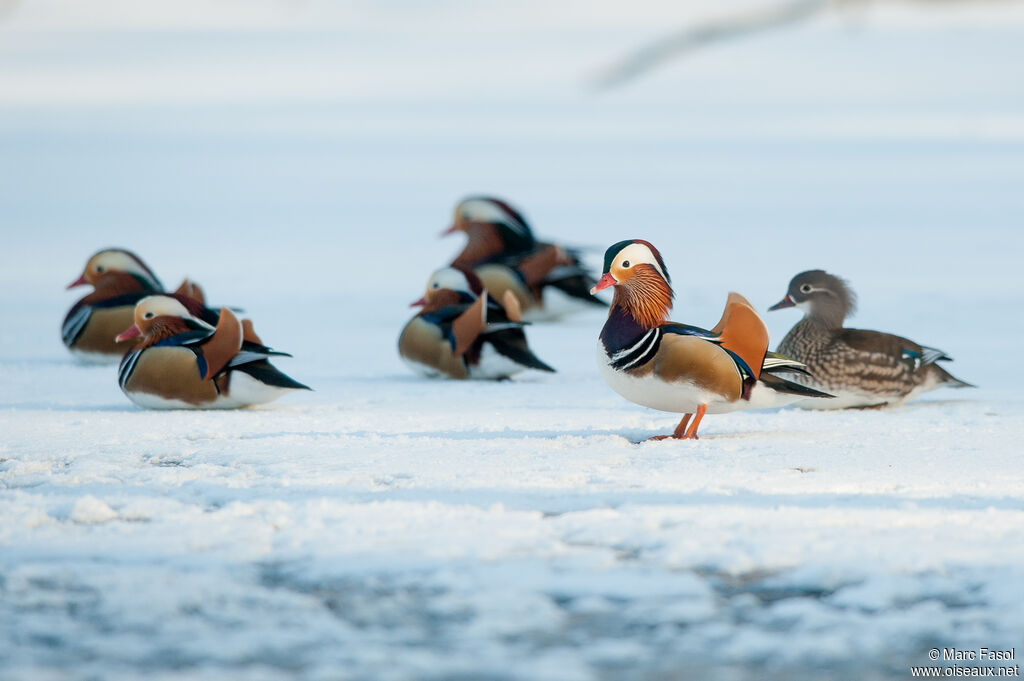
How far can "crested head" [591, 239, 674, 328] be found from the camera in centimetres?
508

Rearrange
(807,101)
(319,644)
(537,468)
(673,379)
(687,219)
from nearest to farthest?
(319,644) → (537,468) → (673,379) → (687,219) → (807,101)

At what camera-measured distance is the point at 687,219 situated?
14.8 meters

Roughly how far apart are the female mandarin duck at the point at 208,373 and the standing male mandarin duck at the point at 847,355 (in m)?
2.21

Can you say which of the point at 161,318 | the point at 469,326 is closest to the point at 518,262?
the point at 469,326

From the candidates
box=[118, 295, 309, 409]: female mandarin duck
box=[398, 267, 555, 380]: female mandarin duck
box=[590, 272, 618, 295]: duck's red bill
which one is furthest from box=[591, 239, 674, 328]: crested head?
box=[398, 267, 555, 380]: female mandarin duck

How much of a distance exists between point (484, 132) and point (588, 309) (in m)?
16.7

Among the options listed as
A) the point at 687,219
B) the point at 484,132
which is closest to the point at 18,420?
the point at 687,219

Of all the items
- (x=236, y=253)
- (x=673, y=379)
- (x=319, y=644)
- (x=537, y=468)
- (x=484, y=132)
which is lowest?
(x=319, y=644)

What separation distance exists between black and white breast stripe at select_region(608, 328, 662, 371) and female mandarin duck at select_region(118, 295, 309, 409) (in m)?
1.46

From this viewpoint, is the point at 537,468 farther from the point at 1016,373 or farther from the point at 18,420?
the point at 1016,373

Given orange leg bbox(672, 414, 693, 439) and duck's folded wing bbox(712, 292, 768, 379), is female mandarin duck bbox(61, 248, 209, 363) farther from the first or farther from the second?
duck's folded wing bbox(712, 292, 768, 379)

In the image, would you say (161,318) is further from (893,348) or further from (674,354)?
(893,348)

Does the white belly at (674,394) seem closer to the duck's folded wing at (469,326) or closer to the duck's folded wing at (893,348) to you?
the duck's folded wing at (893,348)

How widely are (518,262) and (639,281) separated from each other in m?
4.36
